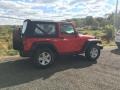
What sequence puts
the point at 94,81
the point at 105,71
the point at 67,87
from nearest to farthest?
the point at 67,87 < the point at 94,81 < the point at 105,71

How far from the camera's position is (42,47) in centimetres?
930

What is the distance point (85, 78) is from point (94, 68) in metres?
1.52

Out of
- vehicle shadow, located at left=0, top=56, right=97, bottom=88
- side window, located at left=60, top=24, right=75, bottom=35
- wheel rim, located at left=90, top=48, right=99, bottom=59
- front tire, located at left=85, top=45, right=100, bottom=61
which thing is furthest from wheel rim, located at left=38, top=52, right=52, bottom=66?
wheel rim, located at left=90, top=48, right=99, bottom=59

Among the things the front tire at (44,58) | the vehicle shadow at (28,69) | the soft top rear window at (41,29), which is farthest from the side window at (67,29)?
the vehicle shadow at (28,69)

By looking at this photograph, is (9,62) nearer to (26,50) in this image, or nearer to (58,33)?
(26,50)

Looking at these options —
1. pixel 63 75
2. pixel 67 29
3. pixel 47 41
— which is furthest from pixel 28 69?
pixel 67 29

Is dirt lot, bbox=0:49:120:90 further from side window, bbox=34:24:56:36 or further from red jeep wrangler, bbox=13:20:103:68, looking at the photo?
side window, bbox=34:24:56:36

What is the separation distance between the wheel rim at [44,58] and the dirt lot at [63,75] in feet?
1.02

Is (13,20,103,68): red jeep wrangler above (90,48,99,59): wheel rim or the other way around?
above

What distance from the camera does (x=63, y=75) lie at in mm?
8344

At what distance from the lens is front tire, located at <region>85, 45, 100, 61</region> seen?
1083 centimetres

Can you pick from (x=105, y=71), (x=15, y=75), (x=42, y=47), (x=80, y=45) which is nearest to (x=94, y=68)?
(x=105, y=71)

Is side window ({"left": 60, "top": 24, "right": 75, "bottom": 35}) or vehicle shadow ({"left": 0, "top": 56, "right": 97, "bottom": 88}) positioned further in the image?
side window ({"left": 60, "top": 24, "right": 75, "bottom": 35})

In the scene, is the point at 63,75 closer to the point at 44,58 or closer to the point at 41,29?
the point at 44,58
